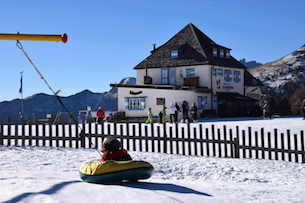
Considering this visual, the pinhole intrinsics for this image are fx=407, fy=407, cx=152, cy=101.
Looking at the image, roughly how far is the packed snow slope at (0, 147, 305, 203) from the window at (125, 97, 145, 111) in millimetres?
27479

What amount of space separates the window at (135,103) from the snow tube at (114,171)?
32746 mm

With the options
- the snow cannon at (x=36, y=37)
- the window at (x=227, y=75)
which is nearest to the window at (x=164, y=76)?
the window at (x=227, y=75)

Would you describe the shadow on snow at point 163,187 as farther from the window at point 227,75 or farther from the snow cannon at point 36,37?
the window at point 227,75

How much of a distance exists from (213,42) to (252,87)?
8256 mm

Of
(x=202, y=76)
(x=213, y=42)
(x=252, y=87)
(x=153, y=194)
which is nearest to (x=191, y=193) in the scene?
(x=153, y=194)

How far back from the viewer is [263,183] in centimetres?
902

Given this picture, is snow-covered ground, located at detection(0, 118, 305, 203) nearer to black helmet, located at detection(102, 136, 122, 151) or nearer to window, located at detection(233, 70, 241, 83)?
black helmet, located at detection(102, 136, 122, 151)

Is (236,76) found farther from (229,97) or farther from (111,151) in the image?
(111,151)

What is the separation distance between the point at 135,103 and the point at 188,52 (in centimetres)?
886

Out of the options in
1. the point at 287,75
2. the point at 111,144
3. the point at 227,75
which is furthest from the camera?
the point at 287,75

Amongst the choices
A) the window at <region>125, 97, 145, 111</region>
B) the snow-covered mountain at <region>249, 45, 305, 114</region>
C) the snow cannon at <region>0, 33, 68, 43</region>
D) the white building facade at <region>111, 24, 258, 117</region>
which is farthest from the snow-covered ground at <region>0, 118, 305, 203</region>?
the snow-covered mountain at <region>249, 45, 305, 114</region>

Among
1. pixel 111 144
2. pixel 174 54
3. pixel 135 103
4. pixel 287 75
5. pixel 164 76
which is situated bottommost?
pixel 111 144

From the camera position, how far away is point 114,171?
24.1ft

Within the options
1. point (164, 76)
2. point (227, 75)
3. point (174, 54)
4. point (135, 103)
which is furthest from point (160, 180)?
point (227, 75)
